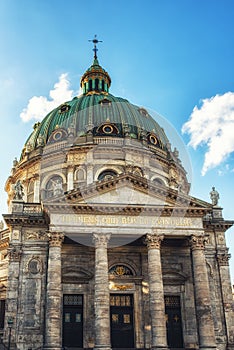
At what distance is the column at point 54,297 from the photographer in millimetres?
25422

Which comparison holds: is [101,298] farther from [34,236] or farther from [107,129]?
[107,129]

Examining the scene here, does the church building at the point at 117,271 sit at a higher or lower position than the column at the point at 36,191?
lower

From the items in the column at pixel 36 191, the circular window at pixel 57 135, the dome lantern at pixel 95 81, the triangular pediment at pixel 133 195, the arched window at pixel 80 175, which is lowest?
the triangular pediment at pixel 133 195

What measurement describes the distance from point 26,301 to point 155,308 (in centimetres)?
875

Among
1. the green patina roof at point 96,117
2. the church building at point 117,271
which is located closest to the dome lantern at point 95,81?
the green patina roof at point 96,117

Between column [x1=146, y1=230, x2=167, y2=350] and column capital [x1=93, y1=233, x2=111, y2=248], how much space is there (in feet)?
8.91

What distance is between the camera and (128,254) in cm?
3219

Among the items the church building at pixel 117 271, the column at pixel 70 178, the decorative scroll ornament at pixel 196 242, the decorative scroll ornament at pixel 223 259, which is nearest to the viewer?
the church building at pixel 117 271

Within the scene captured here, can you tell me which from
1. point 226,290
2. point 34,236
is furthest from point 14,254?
point 226,290

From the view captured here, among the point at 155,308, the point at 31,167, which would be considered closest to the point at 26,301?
the point at 155,308

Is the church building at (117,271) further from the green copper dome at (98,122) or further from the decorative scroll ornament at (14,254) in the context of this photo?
the green copper dome at (98,122)

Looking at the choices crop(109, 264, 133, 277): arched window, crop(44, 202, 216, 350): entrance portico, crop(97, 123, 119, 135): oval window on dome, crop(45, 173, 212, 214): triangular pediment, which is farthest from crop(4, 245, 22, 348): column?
crop(97, 123, 119, 135): oval window on dome

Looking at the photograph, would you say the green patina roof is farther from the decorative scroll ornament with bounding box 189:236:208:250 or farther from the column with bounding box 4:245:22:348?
the decorative scroll ornament with bounding box 189:236:208:250

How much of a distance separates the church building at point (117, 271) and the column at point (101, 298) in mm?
58
